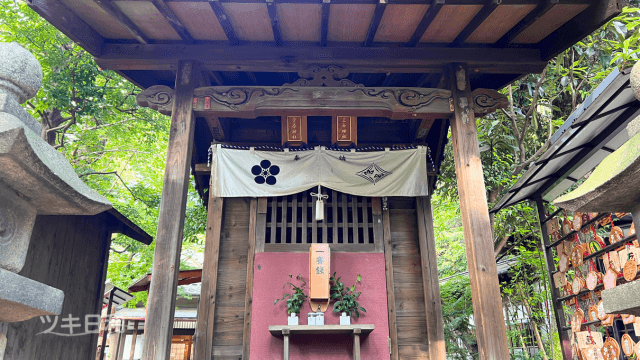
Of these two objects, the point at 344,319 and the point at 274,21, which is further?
the point at 344,319

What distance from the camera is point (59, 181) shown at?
2.75 meters

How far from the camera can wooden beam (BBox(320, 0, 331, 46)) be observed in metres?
4.27

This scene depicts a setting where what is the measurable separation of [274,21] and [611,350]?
5.09 metres

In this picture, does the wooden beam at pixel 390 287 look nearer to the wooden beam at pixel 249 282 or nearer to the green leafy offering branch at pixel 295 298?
the green leafy offering branch at pixel 295 298

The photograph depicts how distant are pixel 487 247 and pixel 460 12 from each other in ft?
8.21

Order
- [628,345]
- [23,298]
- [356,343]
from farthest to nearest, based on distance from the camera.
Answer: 1. [356,343]
2. [628,345]
3. [23,298]

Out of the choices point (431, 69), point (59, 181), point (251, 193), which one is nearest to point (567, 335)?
point (431, 69)

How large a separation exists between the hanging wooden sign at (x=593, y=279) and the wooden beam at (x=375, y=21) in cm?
374

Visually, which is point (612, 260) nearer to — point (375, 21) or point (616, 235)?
point (616, 235)

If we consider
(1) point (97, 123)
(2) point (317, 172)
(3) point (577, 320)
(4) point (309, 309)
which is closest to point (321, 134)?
Result: (2) point (317, 172)

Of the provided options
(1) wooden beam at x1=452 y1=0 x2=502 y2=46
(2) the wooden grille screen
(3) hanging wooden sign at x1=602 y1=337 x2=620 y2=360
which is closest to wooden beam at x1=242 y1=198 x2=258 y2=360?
(2) the wooden grille screen

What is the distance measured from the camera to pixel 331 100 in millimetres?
5148

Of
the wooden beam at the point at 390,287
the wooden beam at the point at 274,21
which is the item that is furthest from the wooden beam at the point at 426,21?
the wooden beam at the point at 390,287

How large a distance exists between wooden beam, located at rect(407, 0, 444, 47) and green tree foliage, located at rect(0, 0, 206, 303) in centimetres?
667
